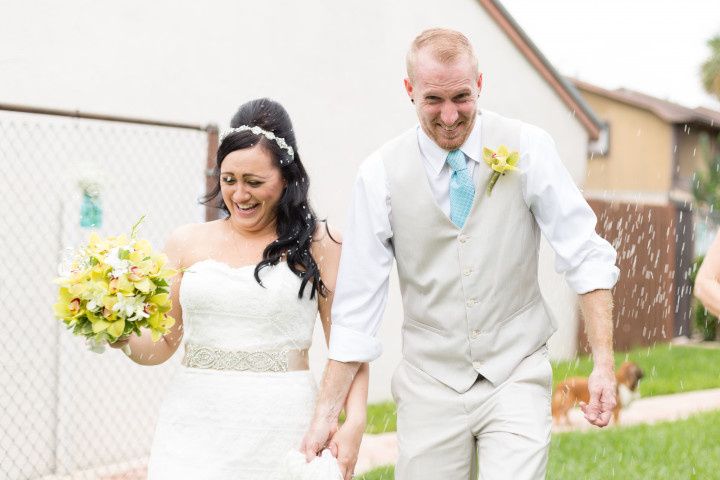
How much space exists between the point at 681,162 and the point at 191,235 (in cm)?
3351

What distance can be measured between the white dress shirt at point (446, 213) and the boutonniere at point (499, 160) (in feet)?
0.15

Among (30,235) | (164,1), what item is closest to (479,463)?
(30,235)

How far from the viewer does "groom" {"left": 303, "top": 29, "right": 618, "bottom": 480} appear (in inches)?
140

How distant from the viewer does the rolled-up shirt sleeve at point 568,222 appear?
357 centimetres

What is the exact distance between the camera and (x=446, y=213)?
3637 millimetres

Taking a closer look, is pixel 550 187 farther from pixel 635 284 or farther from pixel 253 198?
pixel 635 284

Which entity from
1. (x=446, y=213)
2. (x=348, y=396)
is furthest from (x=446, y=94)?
(x=348, y=396)

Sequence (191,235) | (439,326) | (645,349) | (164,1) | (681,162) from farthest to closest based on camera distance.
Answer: (681,162) → (645,349) → (164,1) → (191,235) → (439,326)

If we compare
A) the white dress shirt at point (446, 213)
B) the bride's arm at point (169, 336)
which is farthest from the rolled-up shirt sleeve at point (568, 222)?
the bride's arm at point (169, 336)

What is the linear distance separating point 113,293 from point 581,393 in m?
7.26

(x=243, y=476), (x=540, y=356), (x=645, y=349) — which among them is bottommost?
(x=645, y=349)

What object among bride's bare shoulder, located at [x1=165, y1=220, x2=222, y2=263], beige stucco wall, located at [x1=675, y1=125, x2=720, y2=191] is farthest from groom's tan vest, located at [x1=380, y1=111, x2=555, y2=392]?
beige stucco wall, located at [x1=675, y1=125, x2=720, y2=191]

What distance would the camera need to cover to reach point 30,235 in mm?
7266

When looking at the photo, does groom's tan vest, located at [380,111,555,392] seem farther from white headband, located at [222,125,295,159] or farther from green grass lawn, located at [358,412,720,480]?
green grass lawn, located at [358,412,720,480]
